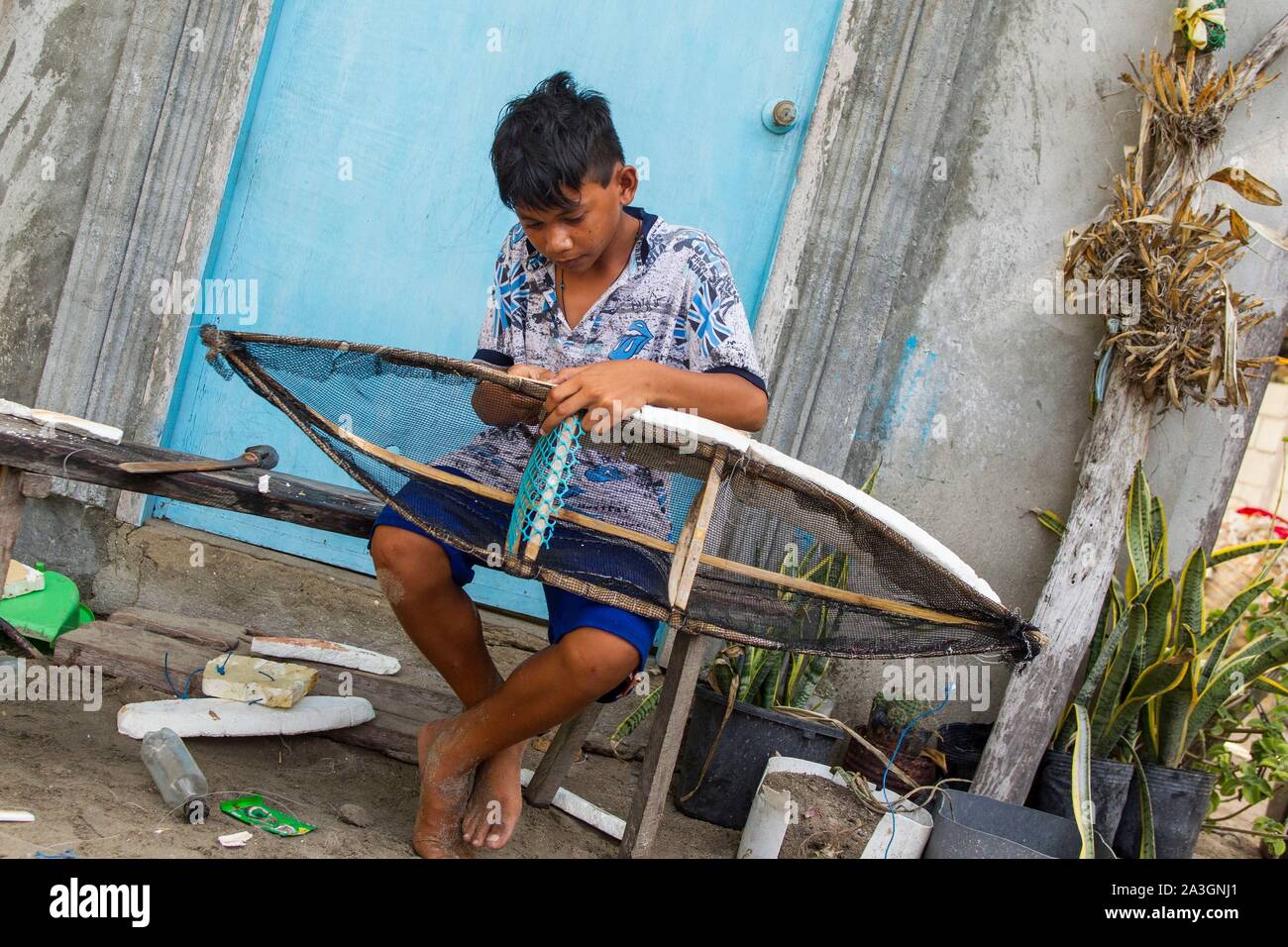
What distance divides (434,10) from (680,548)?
2.27 m

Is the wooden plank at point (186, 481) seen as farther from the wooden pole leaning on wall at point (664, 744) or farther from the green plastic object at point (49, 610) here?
the green plastic object at point (49, 610)

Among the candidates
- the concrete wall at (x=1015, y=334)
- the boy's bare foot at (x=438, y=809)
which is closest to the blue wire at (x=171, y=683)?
the boy's bare foot at (x=438, y=809)

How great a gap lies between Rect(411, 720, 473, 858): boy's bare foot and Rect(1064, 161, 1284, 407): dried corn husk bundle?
7.53 ft

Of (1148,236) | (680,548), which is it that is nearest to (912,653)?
(680,548)

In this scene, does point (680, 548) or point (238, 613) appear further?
point (238, 613)

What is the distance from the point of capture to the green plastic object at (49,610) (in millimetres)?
3227

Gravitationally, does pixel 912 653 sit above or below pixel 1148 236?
below

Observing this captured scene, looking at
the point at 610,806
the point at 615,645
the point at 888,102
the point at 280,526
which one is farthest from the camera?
the point at 280,526

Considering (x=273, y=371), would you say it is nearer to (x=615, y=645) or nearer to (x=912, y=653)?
(x=615, y=645)

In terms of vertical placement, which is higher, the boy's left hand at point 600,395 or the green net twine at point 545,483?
the boy's left hand at point 600,395

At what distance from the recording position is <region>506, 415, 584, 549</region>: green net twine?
197cm

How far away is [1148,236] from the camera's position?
317 centimetres

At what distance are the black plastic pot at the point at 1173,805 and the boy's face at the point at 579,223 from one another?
2.25m

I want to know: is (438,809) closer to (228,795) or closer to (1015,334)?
(228,795)
